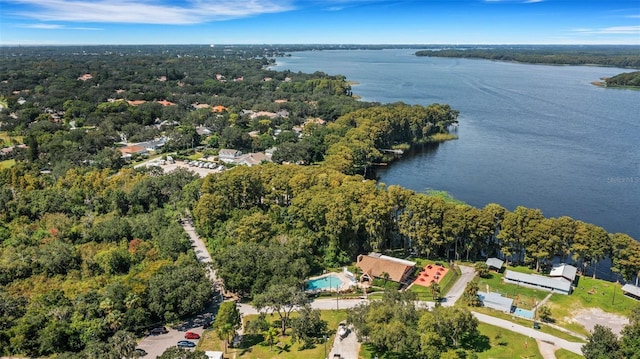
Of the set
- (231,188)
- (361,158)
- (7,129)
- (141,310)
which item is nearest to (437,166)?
(361,158)

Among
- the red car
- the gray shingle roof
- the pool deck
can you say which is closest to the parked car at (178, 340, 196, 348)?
the red car

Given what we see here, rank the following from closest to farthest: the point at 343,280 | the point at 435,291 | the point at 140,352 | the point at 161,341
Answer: the point at 140,352, the point at 161,341, the point at 435,291, the point at 343,280

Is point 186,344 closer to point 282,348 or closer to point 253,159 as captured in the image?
point 282,348

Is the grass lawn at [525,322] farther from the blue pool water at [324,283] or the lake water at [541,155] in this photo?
the lake water at [541,155]

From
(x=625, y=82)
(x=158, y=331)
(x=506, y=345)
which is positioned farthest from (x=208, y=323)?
(x=625, y=82)

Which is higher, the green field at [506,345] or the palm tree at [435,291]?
the palm tree at [435,291]

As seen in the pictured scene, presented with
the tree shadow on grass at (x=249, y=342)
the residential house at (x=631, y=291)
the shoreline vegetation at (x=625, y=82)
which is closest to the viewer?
the tree shadow on grass at (x=249, y=342)

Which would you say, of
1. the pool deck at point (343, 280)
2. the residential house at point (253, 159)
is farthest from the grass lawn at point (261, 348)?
the residential house at point (253, 159)
